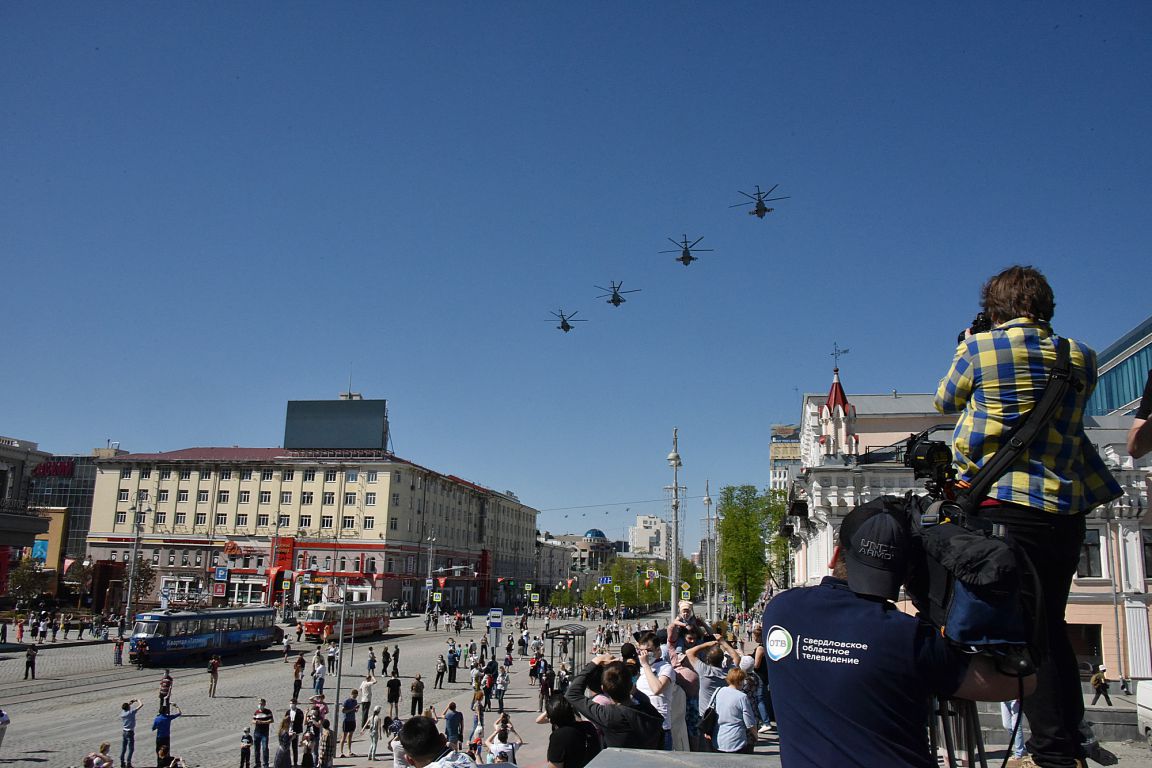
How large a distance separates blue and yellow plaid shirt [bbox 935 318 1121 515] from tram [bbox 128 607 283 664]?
47997mm

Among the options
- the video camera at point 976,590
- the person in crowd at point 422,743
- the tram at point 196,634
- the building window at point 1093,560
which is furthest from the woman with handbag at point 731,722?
the tram at point 196,634

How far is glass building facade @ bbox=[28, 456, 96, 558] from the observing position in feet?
337

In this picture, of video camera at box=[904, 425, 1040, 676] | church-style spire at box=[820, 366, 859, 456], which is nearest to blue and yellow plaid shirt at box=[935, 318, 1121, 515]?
video camera at box=[904, 425, 1040, 676]

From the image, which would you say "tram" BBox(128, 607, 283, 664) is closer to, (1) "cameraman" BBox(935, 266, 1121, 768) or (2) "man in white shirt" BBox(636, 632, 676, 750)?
(2) "man in white shirt" BBox(636, 632, 676, 750)

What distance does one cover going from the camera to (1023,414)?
3295 mm

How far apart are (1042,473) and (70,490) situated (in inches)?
4765

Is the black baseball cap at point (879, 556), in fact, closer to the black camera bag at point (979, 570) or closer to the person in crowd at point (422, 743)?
the black camera bag at point (979, 570)

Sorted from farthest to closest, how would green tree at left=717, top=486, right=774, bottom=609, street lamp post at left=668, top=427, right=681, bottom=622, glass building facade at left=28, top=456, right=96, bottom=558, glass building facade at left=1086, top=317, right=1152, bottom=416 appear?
glass building facade at left=28, top=456, right=96, bottom=558, green tree at left=717, top=486, right=774, bottom=609, glass building facade at left=1086, top=317, right=1152, bottom=416, street lamp post at left=668, top=427, right=681, bottom=622

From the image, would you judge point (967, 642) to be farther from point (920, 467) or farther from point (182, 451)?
point (182, 451)

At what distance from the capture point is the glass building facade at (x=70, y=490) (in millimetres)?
102750

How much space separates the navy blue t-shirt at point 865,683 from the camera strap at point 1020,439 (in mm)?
856

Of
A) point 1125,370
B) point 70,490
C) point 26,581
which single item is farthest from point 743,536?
point 70,490

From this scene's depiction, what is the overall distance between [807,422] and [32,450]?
60.4 meters

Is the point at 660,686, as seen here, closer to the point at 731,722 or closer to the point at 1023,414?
the point at 731,722
